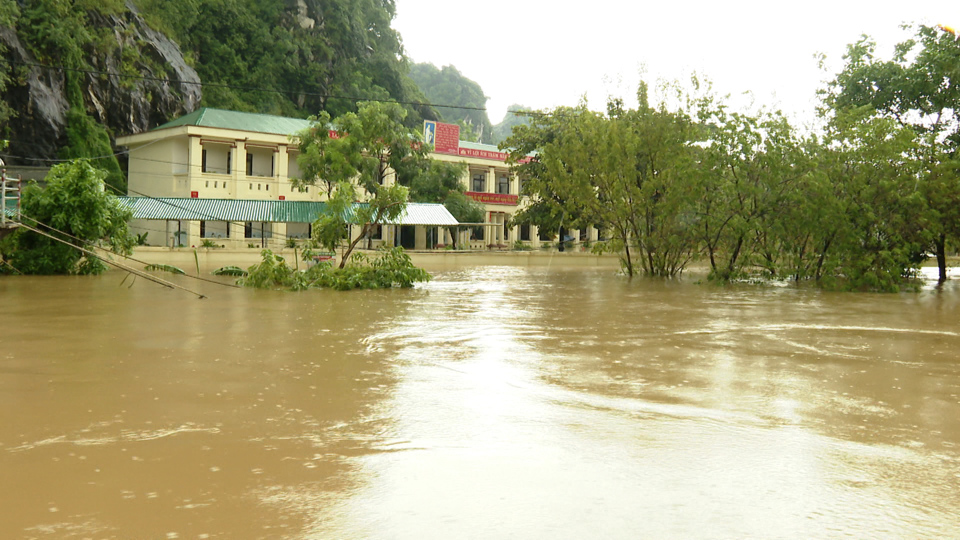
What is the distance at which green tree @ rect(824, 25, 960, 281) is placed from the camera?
23438 millimetres

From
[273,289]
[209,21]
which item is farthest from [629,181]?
[209,21]

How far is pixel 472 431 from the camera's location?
5633mm

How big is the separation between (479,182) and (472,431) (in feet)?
163

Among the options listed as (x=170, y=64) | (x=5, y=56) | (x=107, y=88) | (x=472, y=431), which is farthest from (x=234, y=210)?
(x=472, y=431)

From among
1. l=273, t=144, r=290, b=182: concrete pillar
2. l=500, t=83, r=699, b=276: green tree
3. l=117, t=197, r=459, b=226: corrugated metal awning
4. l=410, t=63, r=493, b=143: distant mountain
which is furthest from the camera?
l=410, t=63, r=493, b=143: distant mountain

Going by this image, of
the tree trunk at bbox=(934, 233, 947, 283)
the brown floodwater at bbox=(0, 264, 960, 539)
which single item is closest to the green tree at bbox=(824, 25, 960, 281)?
the tree trunk at bbox=(934, 233, 947, 283)

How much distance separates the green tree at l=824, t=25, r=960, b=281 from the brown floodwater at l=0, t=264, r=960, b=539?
44.8 feet

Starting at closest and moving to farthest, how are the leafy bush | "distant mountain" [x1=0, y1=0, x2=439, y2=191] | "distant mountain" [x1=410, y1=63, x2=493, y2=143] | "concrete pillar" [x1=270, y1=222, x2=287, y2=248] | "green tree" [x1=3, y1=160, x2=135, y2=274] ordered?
1. the leafy bush
2. "green tree" [x1=3, y1=160, x2=135, y2=274]
3. "distant mountain" [x1=0, y1=0, x2=439, y2=191]
4. "concrete pillar" [x1=270, y1=222, x2=287, y2=248]
5. "distant mountain" [x1=410, y1=63, x2=493, y2=143]

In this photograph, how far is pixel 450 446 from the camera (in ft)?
17.2

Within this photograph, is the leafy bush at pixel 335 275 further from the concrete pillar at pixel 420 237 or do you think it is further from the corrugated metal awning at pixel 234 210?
the concrete pillar at pixel 420 237

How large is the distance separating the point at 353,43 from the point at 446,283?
4025 cm

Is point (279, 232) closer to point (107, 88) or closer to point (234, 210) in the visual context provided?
point (234, 210)

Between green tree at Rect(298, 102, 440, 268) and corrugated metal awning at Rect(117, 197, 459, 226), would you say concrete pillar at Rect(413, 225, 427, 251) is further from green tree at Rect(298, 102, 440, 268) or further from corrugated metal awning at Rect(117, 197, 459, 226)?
green tree at Rect(298, 102, 440, 268)

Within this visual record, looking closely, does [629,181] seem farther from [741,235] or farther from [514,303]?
[514,303]
